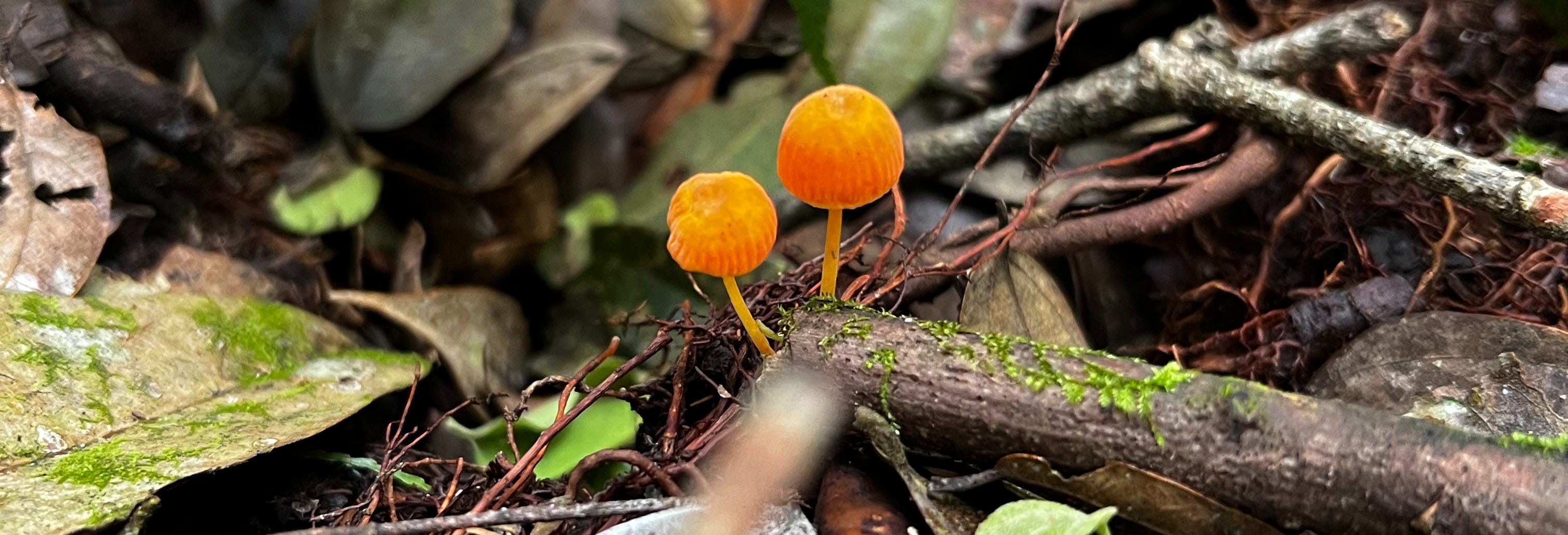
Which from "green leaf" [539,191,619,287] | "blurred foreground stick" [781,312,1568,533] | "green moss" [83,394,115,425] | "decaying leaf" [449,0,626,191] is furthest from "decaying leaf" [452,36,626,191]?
"blurred foreground stick" [781,312,1568,533]

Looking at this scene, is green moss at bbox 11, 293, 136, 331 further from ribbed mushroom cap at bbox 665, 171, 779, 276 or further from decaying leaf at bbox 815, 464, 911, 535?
decaying leaf at bbox 815, 464, 911, 535

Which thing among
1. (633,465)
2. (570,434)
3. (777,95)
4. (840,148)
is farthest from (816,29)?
(633,465)

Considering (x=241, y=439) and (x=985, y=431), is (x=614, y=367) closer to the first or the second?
(x=241, y=439)

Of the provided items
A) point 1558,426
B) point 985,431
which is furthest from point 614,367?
point 1558,426

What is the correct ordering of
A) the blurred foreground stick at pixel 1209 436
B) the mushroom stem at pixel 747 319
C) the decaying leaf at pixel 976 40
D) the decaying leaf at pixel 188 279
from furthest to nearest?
the decaying leaf at pixel 976 40 → the decaying leaf at pixel 188 279 → the mushroom stem at pixel 747 319 → the blurred foreground stick at pixel 1209 436

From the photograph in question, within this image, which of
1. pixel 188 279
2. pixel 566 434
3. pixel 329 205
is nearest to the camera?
pixel 566 434

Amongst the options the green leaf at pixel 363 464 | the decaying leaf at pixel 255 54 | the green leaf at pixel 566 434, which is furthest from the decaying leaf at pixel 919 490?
the decaying leaf at pixel 255 54

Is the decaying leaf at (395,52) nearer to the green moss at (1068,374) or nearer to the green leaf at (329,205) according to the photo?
the green leaf at (329,205)

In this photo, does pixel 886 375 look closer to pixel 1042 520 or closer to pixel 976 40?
pixel 1042 520
